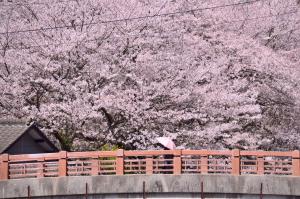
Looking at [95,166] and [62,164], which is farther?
[95,166]

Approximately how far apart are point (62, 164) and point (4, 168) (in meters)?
2.22

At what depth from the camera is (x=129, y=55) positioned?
3356 centimetres

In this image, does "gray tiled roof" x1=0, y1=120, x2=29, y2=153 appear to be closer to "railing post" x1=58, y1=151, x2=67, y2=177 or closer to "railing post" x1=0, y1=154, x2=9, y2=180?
"railing post" x1=0, y1=154, x2=9, y2=180

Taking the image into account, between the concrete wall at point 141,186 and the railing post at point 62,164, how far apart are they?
1.30 feet

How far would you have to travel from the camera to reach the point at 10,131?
28547 millimetres

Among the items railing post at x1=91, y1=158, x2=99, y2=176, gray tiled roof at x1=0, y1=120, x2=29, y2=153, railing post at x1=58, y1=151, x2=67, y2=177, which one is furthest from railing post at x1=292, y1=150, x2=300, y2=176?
gray tiled roof at x1=0, y1=120, x2=29, y2=153

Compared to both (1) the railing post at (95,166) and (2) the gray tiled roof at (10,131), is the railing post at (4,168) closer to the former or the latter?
(2) the gray tiled roof at (10,131)

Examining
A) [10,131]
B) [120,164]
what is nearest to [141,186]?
[120,164]

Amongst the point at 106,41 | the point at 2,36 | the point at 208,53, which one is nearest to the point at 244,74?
the point at 208,53

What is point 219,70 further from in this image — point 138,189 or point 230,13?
point 138,189

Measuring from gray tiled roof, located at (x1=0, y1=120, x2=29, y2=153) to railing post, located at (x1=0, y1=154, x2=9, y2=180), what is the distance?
1.30 metres

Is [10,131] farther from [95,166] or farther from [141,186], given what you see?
[141,186]

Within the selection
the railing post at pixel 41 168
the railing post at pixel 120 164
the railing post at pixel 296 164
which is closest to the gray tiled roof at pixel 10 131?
the railing post at pixel 41 168

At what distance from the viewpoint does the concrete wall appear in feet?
87.7
